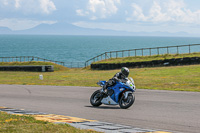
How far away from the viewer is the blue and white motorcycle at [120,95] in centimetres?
1098

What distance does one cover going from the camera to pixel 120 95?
11.4 metres

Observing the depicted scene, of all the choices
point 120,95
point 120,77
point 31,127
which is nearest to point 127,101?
point 120,95

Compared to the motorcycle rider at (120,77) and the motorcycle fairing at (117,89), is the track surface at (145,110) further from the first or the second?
the motorcycle rider at (120,77)

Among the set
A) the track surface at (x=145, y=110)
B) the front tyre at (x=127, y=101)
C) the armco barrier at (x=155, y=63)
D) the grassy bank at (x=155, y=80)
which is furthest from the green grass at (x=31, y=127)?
the armco barrier at (x=155, y=63)

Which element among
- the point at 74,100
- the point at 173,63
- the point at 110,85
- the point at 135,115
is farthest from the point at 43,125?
the point at 173,63

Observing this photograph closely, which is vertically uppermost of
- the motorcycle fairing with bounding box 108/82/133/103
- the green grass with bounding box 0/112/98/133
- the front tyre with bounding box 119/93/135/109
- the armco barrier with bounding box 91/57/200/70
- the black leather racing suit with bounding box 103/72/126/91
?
the armco barrier with bounding box 91/57/200/70

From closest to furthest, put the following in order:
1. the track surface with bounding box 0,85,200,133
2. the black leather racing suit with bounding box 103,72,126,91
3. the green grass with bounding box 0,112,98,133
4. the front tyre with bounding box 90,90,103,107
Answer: the green grass with bounding box 0,112,98,133 < the track surface with bounding box 0,85,200,133 < the black leather racing suit with bounding box 103,72,126,91 < the front tyre with bounding box 90,90,103,107

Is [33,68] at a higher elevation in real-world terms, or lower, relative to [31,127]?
higher

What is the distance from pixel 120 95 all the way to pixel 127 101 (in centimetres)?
36

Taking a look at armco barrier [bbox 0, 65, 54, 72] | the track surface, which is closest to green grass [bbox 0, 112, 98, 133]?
the track surface

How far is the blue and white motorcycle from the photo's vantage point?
10977 millimetres

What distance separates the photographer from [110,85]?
11586 mm

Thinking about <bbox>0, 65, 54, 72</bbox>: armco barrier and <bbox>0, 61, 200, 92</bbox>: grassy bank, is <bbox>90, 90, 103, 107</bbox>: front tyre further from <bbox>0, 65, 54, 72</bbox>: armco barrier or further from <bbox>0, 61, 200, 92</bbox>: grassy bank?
<bbox>0, 65, 54, 72</bbox>: armco barrier

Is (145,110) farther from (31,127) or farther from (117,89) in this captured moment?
(31,127)
